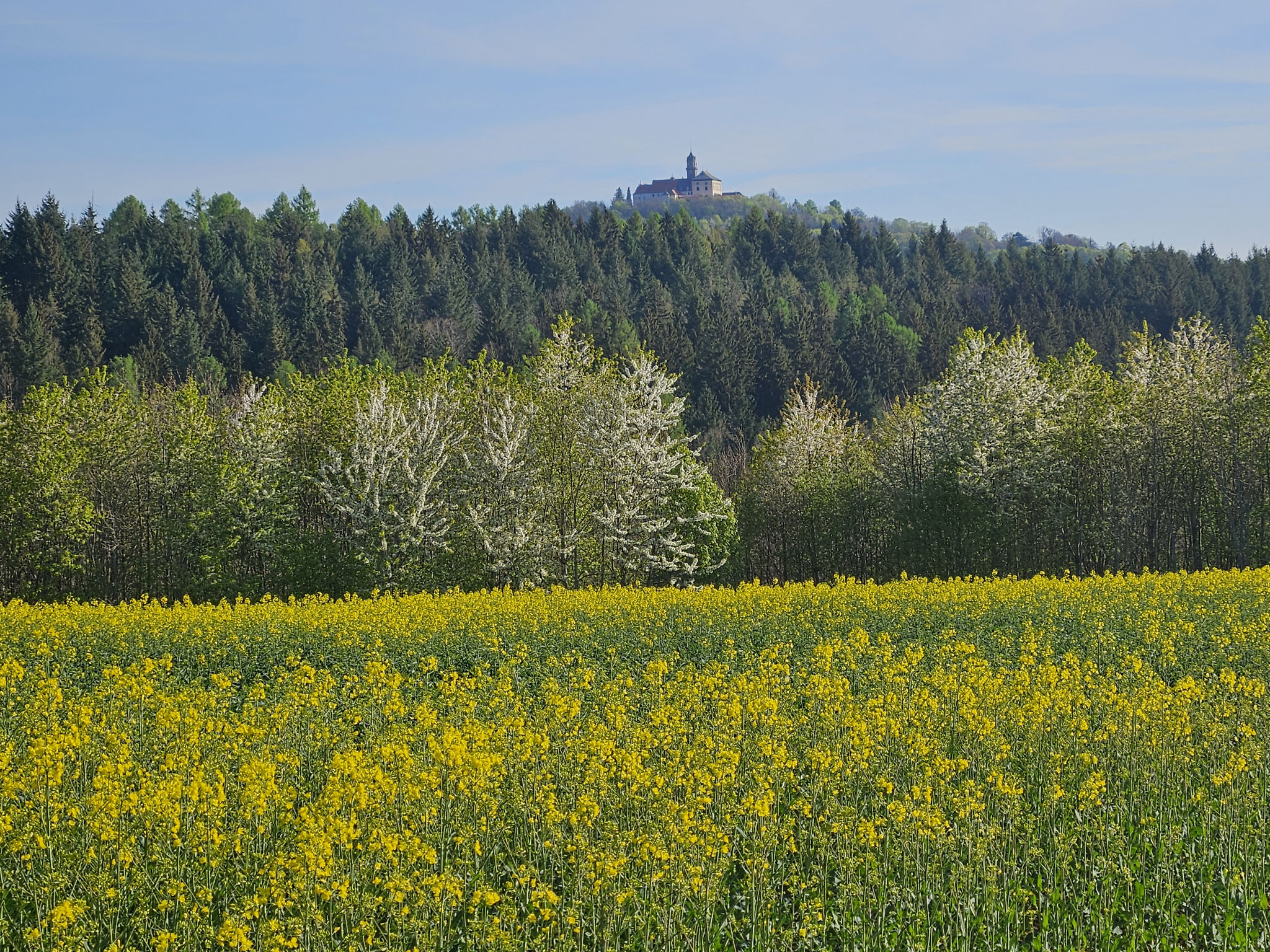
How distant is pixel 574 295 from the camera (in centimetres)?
8750

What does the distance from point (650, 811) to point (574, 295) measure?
81905mm

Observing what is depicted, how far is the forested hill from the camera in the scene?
200 feet

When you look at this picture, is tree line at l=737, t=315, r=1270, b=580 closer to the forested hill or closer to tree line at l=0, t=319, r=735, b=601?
tree line at l=0, t=319, r=735, b=601

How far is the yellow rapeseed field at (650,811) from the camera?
20.5ft

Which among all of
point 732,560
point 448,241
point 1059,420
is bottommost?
point 732,560

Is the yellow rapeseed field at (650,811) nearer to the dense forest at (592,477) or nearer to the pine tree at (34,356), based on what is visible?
the dense forest at (592,477)

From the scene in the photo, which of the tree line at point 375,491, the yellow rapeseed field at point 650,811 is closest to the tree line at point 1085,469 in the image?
the tree line at point 375,491

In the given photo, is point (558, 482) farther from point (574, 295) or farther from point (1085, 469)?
point (574, 295)

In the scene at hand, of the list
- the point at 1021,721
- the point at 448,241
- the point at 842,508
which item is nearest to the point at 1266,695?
the point at 1021,721

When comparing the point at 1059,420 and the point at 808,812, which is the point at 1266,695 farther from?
the point at 1059,420

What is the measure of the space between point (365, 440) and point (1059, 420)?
20225 mm

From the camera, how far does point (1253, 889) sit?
7441 mm

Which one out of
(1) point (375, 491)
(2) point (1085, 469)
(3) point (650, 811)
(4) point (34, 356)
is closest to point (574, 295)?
(4) point (34, 356)

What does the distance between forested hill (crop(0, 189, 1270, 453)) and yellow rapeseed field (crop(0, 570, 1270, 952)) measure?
156 ft
